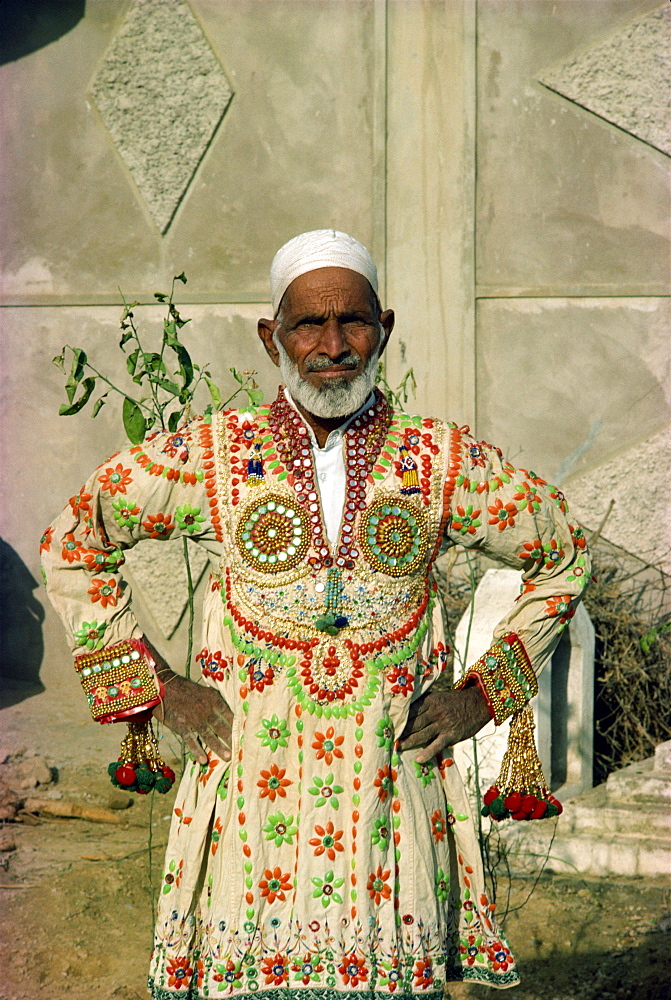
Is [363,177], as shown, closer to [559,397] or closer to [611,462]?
[559,397]

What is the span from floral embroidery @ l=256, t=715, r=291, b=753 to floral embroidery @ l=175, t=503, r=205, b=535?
1.57 ft

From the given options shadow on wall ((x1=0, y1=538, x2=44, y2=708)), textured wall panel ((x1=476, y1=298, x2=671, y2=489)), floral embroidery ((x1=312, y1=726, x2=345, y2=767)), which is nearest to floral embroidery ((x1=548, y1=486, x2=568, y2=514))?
floral embroidery ((x1=312, y1=726, x2=345, y2=767))

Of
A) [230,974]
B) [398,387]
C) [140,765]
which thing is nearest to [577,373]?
[398,387]

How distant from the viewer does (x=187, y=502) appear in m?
2.60

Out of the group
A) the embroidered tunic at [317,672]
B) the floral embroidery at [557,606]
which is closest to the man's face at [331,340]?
the embroidered tunic at [317,672]

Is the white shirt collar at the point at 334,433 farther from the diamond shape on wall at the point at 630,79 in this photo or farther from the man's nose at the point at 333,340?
the diamond shape on wall at the point at 630,79

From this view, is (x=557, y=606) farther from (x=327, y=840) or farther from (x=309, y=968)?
(x=309, y=968)

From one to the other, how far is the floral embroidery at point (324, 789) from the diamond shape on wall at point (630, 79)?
4.80 m

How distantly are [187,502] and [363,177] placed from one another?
→ 408cm

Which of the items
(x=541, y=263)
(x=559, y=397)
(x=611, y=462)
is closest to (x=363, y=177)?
(x=541, y=263)

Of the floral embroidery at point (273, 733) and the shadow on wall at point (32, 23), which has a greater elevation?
the shadow on wall at point (32, 23)

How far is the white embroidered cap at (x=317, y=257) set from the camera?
8.39 feet

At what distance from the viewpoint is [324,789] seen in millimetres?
2480

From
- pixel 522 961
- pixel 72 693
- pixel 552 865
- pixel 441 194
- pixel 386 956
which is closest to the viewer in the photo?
pixel 386 956
